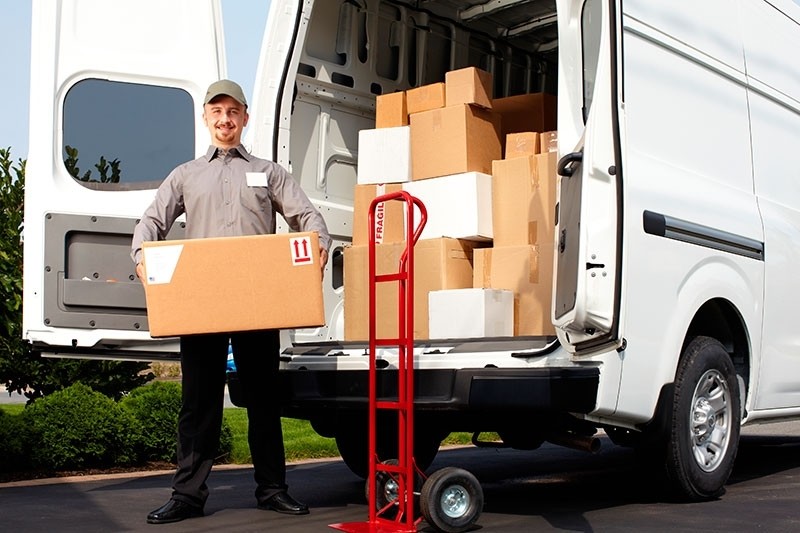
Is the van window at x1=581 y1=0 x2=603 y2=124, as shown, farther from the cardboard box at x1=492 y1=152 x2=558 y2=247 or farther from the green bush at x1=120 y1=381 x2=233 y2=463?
the green bush at x1=120 y1=381 x2=233 y2=463

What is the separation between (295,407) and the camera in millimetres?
5617

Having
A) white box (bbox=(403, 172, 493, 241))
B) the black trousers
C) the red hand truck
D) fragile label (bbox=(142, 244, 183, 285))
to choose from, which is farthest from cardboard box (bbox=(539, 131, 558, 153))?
fragile label (bbox=(142, 244, 183, 285))

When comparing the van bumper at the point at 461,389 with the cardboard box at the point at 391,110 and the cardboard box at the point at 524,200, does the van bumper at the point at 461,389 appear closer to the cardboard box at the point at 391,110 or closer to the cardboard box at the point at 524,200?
the cardboard box at the point at 524,200

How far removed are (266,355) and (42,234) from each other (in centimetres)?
121

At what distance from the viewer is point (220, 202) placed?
16.9 ft

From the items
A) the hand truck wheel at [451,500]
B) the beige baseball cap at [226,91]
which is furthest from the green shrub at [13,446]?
the hand truck wheel at [451,500]

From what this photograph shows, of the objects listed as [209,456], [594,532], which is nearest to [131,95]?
[209,456]

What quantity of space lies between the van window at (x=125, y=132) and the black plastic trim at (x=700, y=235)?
2.33 metres

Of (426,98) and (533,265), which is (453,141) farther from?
(533,265)

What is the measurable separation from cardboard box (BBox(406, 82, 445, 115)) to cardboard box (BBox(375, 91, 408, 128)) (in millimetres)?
56

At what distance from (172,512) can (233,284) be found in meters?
1.07

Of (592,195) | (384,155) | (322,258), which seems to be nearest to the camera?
(592,195)

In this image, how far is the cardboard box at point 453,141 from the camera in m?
5.85

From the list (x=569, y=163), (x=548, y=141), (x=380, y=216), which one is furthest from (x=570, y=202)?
(x=380, y=216)
